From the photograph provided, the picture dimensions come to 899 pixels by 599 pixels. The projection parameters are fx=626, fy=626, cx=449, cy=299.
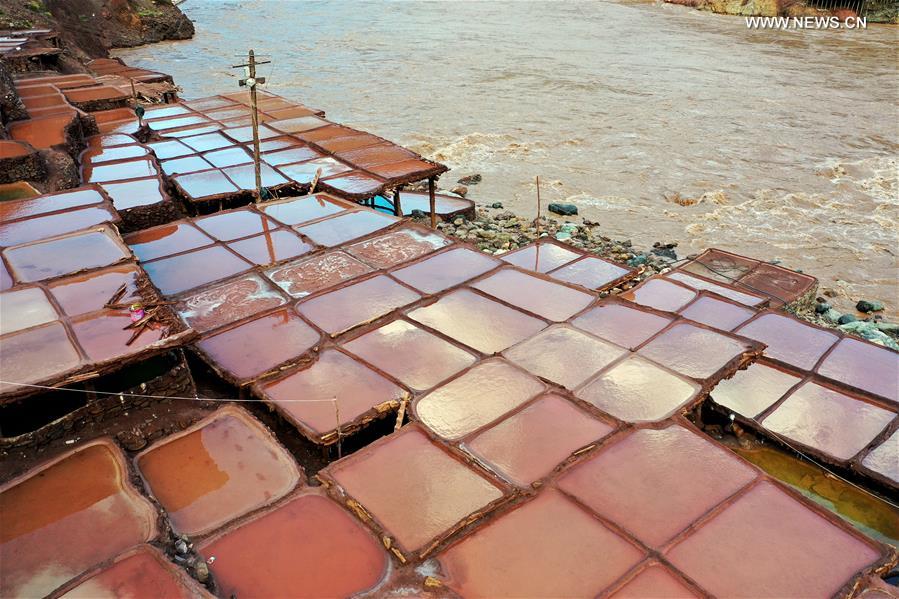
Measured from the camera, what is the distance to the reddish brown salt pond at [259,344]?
7.63ft

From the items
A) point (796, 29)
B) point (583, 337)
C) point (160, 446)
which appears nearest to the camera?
point (160, 446)

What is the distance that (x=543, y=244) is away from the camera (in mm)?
4168

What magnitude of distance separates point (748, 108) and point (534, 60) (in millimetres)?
7020

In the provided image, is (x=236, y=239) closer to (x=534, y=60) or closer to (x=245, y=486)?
(x=245, y=486)

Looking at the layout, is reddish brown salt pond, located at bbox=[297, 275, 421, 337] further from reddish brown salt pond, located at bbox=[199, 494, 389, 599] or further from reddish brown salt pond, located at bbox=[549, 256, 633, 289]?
reddish brown salt pond, located at bbox=[549, 256, 633, 289]

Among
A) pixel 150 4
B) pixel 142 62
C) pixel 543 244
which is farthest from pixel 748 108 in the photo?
pixel 150 4

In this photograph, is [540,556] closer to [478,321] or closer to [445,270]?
[478,321]

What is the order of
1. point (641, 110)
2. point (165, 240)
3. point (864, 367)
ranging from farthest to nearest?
point (641, 110) → point (165, 240) → point (864, 367)

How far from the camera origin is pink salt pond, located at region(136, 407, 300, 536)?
175cm

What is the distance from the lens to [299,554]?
1.62 m

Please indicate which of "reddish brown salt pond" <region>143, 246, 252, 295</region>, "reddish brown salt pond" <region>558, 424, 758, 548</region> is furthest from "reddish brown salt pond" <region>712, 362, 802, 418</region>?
"reddish brown salt pond" <region>143, 246, 252, 295</region>

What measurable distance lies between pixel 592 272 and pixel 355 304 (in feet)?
5.49

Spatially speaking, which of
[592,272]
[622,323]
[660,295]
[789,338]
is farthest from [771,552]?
[660,295]

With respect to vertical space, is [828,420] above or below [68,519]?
below
